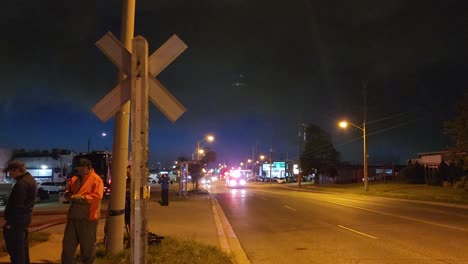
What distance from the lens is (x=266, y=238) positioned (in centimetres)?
1503

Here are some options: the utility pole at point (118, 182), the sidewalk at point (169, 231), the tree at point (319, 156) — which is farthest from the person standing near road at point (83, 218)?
the tree at point (319, 156)

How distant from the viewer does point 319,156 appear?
88625 millimetres

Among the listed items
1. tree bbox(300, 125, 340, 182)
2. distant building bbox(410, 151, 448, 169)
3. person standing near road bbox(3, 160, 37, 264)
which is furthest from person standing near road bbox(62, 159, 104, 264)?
tree bbox(300, 125, 340, 182)

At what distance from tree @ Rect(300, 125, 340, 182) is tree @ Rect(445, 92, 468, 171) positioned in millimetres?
47232

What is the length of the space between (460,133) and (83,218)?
3734 centimetres

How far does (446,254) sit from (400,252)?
977 mm

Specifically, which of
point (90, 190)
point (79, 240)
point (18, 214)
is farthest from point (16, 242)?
point (90, 190)

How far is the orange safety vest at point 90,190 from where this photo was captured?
25.0ft

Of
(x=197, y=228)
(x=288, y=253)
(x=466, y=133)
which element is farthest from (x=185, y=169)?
(x=288, y=253)

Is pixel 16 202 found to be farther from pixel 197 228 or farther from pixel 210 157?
pixel 210 157

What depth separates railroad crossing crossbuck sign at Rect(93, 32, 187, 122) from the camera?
18.9ft

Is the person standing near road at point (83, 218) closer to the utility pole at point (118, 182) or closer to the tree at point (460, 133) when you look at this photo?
the utility pole at point (118, 182)

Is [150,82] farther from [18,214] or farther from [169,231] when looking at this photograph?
[169,231]

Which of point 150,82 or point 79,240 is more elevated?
point 150,82
